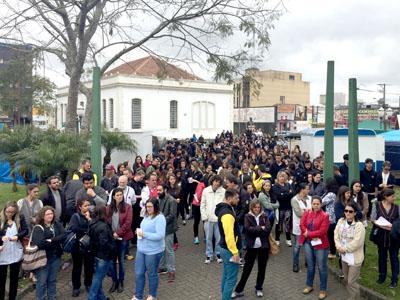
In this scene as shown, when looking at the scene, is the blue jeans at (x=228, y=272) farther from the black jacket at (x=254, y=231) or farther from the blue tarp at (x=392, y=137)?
the blue tarp at (x=392, y=137)

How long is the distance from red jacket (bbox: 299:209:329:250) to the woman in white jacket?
0.73 ft

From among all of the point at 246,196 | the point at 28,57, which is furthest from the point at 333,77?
the point at 28,57

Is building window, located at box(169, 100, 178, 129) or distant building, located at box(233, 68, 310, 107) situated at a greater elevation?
distant building, located at box(233, 68, 310, 107)

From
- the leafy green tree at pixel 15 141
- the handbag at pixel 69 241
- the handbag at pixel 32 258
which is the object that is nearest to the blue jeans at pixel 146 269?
the handbag at pixel 69 241

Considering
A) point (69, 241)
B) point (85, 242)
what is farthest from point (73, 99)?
point (85, 242)

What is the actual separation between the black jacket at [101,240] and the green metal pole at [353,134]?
542 cm

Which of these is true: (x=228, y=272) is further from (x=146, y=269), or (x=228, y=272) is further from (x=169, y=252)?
(x=169, y=252)

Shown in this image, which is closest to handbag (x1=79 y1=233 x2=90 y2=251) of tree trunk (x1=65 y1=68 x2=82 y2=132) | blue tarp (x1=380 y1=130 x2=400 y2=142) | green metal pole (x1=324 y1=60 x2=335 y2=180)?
green metal pole (x1=324 y1=60 x2=335 y2=180)

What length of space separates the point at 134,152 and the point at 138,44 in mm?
5245

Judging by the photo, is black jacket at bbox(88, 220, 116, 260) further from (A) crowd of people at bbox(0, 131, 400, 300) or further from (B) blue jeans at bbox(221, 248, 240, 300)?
(B) blue jeans at bbox(221, 248, 240, 300)

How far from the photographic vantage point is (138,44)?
15094 mm

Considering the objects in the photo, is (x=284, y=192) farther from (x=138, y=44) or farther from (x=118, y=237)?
(x=138, y=44)

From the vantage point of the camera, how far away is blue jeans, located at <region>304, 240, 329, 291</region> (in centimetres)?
651

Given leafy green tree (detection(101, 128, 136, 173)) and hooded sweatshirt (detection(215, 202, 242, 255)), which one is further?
leafy green tree (detection(101, 128, 136, 173))
